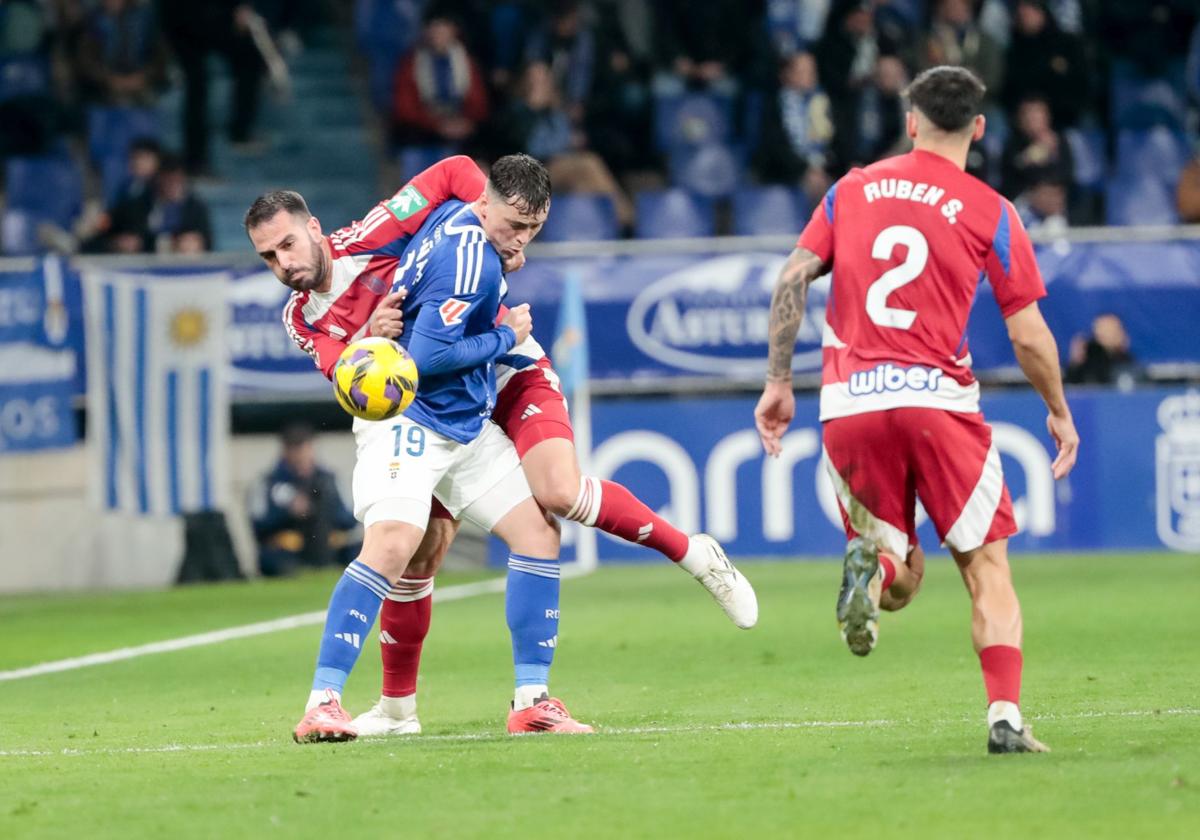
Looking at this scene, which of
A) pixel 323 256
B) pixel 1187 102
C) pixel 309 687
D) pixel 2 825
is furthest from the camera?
pixel 1187 102

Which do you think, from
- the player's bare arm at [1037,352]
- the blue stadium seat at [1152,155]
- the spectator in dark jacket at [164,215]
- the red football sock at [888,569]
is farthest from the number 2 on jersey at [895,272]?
the blue stadium seat at [1152,155]

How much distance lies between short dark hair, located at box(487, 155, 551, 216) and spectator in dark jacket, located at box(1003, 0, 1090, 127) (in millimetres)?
13514

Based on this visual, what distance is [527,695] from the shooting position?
7746mm

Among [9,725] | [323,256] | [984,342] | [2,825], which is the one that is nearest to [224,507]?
[984,342]

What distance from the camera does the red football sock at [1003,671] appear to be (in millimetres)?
6500

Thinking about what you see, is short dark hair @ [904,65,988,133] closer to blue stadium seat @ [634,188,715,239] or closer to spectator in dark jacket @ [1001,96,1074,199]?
spectator in dark jacket @ [1001,96,1074,199]

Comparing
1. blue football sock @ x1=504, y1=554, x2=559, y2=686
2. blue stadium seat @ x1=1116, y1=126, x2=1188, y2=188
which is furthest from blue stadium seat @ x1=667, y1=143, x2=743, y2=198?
blue football sock @ x1=504, y1=554, x2=559, y2=686

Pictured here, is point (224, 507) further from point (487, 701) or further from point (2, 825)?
point (2, 825)

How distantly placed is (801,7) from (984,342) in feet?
18.1

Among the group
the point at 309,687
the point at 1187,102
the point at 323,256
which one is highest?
the point at 1187,102

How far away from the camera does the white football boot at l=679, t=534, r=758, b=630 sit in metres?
8.10

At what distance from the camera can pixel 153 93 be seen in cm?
2195

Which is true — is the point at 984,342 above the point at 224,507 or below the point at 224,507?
above

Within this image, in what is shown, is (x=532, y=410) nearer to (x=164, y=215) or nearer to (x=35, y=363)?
(x=35, y=363)
